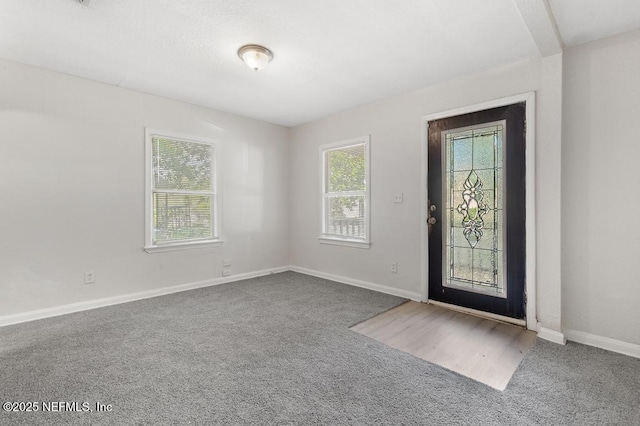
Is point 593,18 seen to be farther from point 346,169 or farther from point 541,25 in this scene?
point 346,169

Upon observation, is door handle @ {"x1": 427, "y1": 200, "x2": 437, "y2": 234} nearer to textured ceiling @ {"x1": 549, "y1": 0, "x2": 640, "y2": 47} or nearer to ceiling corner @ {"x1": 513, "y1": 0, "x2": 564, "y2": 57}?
ceiling corner @ {"x1": 513, "y1": 0, "x2": 564, "y2": 57}

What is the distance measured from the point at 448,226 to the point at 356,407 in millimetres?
2226

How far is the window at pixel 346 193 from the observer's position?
4180mm

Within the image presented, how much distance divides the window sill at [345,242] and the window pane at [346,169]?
0.74m

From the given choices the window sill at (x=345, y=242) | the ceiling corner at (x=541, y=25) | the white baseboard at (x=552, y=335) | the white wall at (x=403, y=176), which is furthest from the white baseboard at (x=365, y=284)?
the ceiling corner at (x=541, y=25)

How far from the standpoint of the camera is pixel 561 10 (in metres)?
2.08

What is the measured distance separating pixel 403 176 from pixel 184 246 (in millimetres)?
2961

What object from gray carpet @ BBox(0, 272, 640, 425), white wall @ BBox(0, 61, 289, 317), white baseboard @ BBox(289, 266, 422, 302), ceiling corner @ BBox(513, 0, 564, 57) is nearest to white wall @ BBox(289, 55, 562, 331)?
white baseboard @ BBox(289, 266, 422, 302)

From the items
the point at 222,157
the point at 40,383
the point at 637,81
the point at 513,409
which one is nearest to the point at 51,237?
the point at 40,383

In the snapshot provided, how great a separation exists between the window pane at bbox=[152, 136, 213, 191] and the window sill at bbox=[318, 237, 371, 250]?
1854 mm

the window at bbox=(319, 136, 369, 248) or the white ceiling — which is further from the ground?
the white ceiling

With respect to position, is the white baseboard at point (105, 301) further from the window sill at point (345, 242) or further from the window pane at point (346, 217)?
the window pane at point (346, 217)

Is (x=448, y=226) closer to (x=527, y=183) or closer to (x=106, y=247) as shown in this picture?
(x=527, y=183)

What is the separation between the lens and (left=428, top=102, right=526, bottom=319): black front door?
282 centimetres
